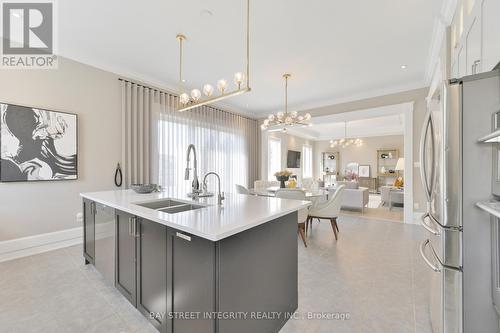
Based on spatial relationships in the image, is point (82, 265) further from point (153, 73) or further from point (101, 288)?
point (153, 73)

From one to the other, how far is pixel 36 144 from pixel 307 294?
155 inches

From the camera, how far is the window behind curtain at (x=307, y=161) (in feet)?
34.0

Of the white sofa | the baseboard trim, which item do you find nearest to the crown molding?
the white sofa

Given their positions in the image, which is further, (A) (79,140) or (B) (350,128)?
(B) (350,128)

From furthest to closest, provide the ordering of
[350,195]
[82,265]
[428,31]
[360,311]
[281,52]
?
[350,195] < [281,52] < [428,31] < [82,265] < [360,311]

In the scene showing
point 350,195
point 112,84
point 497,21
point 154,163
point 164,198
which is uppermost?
point 112,84

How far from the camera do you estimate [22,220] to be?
2.93 meters

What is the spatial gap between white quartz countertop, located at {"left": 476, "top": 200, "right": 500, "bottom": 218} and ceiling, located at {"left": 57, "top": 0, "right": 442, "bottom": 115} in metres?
2.27

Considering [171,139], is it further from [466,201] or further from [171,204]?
[466,201]

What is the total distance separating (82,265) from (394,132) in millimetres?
11053

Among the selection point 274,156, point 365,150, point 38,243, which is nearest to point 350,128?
point 365,150

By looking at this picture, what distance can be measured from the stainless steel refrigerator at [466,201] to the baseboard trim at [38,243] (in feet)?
14.4

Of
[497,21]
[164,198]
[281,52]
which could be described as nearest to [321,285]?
[164,198]

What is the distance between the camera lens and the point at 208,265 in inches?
46.1
